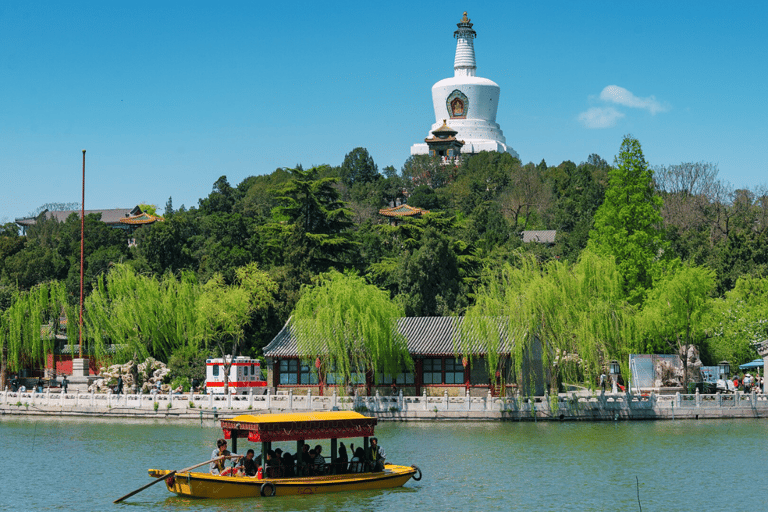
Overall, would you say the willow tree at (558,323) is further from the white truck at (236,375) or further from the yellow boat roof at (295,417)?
the yellow boat roof at (295,417)

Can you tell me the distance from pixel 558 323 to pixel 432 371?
5.62 m

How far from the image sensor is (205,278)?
167ft

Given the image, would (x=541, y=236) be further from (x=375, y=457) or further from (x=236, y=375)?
(x=375, y=457)

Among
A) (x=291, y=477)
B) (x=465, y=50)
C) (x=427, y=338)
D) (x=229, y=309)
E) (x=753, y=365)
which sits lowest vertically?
(x=291, y=477)

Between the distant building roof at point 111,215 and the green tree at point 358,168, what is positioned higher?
the green tree at point 358,168

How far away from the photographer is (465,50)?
350 feet

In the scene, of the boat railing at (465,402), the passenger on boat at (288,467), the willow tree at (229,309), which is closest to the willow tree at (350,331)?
the boat railing at (465,402)

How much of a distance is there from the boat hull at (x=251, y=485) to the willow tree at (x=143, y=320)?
2166 cm

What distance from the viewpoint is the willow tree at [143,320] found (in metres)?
42.3

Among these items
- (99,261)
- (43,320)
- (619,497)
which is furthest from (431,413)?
(99,261)

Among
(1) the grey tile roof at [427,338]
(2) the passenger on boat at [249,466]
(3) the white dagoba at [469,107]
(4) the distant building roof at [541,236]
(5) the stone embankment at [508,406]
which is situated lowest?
(2) the passenger on boat at [249,466]

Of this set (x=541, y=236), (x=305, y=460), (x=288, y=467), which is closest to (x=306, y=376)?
(x=305, y=460)

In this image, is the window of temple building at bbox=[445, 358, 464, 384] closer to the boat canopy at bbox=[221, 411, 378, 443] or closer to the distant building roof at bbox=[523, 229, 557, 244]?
the boat canopy at bbox=[221, 411, 378, 443]

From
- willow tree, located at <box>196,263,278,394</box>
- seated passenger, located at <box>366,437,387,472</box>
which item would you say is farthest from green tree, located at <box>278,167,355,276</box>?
seated passenger, located at <box>366,437,387,472</box>
